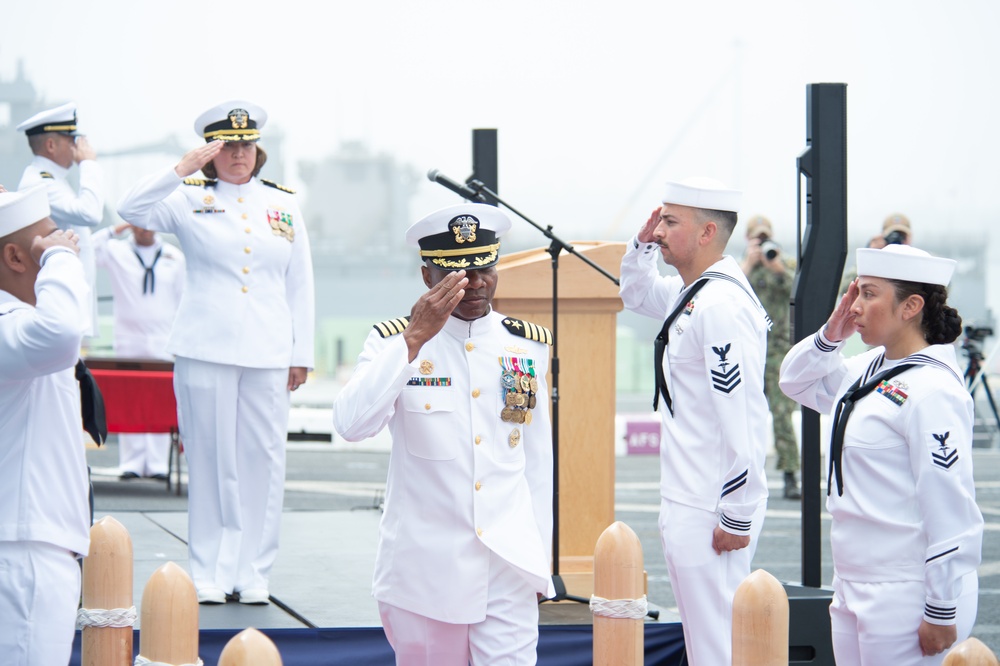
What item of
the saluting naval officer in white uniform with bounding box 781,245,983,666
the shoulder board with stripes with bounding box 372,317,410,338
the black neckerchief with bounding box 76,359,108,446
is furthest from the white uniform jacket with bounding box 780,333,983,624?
the black neckerchief with bounding box 76,359,108,446

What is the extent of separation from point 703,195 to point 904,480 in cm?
139

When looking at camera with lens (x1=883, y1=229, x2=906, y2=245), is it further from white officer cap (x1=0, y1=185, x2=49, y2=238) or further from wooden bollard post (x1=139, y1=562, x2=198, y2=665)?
wooden bollard post (x1=139, y1=562, x2=198, y2=665)

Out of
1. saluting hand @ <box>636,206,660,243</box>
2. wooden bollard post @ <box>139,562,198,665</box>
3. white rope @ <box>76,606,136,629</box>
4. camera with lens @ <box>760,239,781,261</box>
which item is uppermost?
camera with lens @ <box>760,239,781,261</box>

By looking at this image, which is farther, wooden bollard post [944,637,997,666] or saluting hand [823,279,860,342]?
saluting hand [823,279,860,342]

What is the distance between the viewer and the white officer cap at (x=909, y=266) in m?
4.12

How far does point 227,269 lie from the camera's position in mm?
5969

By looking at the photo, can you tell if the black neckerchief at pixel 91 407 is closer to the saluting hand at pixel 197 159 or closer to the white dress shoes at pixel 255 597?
the saluting hand at pixel 197 159

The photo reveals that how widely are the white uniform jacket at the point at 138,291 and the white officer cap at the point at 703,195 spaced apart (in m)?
7.27

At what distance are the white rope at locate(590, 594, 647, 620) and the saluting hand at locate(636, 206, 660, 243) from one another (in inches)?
64.7

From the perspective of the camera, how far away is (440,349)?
13.1ft

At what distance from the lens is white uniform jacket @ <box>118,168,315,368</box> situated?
5918 millimetres

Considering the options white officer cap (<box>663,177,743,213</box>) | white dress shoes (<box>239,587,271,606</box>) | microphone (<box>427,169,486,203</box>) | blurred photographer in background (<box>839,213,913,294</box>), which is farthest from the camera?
blurred photographer in background (<box>839,213,913,294</box>)

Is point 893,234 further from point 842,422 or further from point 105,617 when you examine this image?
point 105,617

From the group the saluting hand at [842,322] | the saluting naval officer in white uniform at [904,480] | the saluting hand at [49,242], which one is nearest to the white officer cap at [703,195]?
the saluting hand at [842,322]
